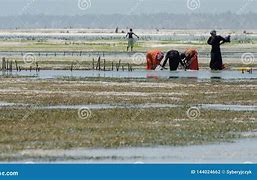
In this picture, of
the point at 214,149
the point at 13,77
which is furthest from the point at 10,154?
the point at 13,77

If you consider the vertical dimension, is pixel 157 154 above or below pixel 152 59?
below

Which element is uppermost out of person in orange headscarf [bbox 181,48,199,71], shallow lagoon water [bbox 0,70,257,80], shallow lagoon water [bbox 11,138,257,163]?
person in orange headscarf [bbox 181,48,199,71]

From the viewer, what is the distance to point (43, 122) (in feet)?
96.2

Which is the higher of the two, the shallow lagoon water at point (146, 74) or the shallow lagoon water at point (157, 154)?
the shallow lagoon water at point (146, 74)

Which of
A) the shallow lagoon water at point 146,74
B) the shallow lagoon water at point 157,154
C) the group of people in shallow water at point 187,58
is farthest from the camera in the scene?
the group of people in shallow water at point 187,58

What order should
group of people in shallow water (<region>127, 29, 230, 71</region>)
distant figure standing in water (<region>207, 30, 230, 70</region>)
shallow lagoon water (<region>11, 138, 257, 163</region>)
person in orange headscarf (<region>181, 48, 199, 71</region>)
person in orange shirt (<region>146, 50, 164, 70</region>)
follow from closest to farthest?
shallow lagoon water (<region>11, 138, 257, 163</region>)
distant figure standing in water (<region>207, 30, 230, 70</region>)
group of people in shallow water (<region>127, 29, 230, 71</region>)
person in orange headscarf (<region>181, 48, 199, 71</region>)
person in orange shirt (<region>146, 50, 164, 70</region>)

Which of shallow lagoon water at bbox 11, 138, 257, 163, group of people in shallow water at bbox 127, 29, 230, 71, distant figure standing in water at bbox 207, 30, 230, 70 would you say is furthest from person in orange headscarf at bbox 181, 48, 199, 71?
shallow lagoon water at bbox 11, 138, 257, 163

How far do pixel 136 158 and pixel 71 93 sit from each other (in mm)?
17623

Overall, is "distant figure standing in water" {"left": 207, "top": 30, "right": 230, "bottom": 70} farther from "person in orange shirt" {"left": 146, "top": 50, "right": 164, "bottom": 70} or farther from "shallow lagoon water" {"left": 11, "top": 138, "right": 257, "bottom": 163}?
"shallow lagoon water" {"left": 11, "top": 138, "right": 257, "bottom": 163}

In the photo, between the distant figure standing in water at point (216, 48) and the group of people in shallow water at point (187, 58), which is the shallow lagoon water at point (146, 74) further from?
the distant figure standing in water at point (216, 48)

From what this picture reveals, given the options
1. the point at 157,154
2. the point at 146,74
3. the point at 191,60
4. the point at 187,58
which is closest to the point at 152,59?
the point at 187,58

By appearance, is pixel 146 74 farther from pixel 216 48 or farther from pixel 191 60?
pixel 191 60

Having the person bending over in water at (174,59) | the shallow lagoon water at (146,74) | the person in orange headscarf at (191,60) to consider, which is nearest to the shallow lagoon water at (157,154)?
the shallow lagoon water at (146,74)
